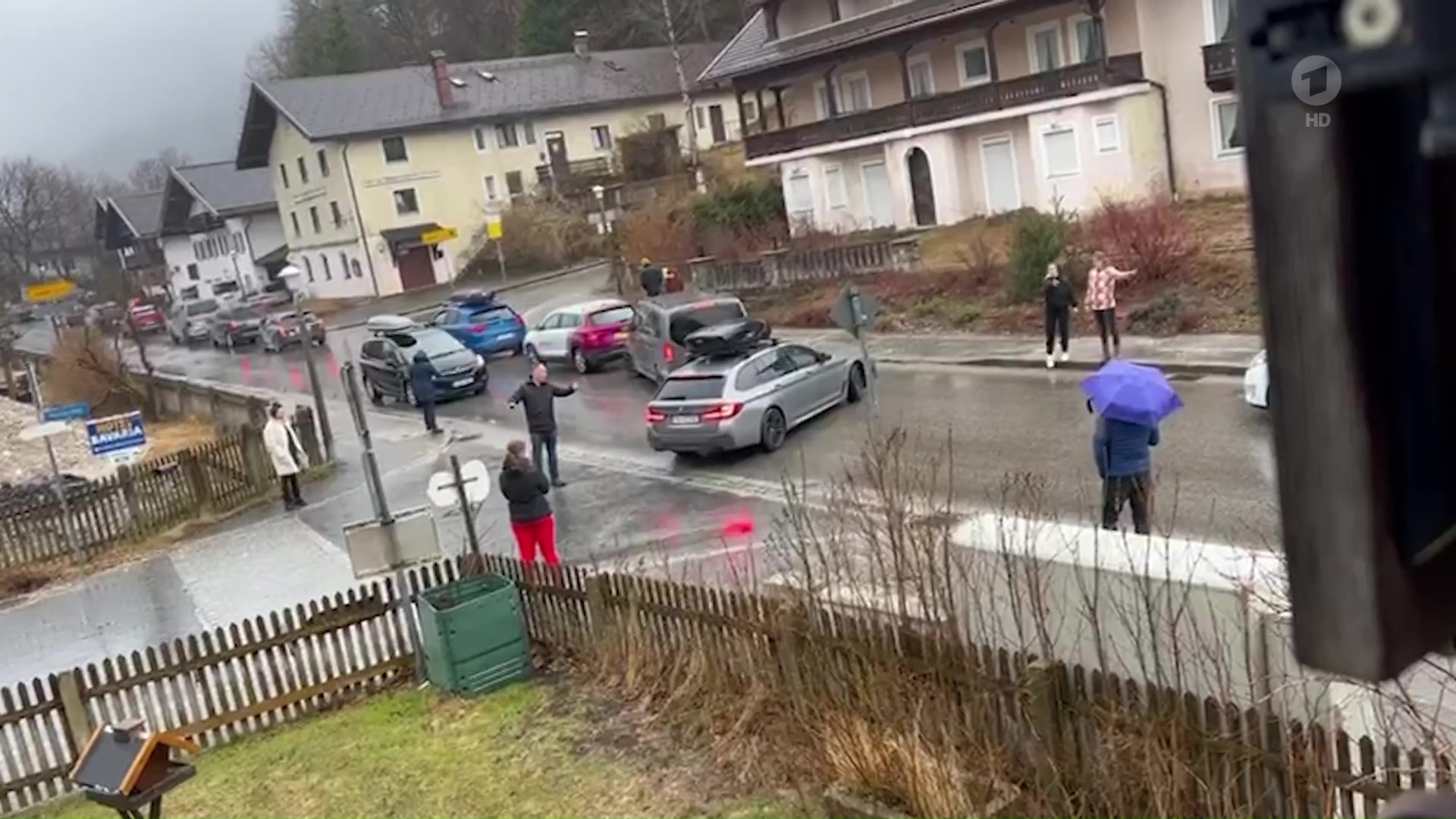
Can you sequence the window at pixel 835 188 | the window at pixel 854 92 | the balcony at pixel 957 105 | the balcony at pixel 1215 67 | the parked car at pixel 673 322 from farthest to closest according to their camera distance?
the window at pixel 854 92
the window at pixel 835 188
the balcony at pixel 957 105
the balcony at pixel 1215 67
the parked car at pixel 673 322

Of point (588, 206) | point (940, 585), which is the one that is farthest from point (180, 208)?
point (940, 585)

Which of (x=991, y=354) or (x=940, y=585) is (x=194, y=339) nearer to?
(x=991, y=354)

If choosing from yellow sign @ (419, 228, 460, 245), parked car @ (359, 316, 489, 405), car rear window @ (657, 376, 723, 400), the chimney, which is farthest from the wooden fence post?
the chimney

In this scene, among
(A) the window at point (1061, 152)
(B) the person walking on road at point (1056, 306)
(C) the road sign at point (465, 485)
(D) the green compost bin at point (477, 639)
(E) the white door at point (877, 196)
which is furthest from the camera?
(E) the white door at point (877, 196)

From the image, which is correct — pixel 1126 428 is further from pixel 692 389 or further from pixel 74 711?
pixel 74 711

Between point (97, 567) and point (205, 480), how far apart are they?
2287mm

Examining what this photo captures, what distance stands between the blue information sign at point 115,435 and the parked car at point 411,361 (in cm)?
749

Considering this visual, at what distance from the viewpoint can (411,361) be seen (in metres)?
26.8

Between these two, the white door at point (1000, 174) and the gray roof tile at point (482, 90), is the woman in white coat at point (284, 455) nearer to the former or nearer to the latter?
the white door at point (1000, 174)

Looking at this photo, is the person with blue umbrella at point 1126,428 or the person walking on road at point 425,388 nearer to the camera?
the person with blue umbrella at point 1126,428

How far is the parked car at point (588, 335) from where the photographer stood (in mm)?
27266

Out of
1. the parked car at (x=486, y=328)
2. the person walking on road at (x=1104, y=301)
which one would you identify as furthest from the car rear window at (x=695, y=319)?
the parked car at (x=486, y=328)

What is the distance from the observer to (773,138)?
40.6 meters

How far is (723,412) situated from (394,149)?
42.7 meters
